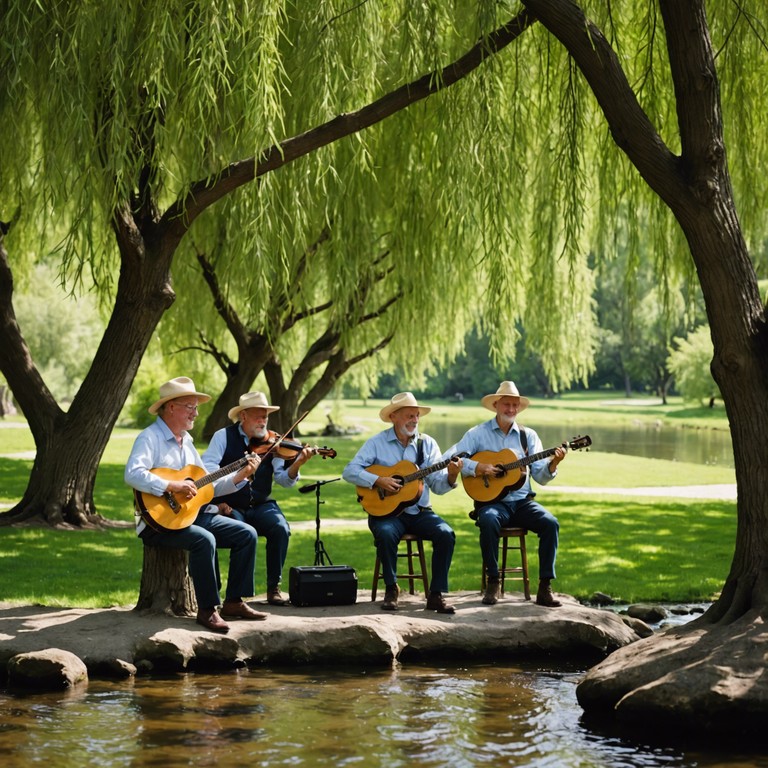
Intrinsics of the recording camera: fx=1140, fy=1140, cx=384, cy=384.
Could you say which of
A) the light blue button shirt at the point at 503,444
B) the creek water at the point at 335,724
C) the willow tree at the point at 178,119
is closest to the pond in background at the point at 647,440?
the willow tree at the point at 178,119

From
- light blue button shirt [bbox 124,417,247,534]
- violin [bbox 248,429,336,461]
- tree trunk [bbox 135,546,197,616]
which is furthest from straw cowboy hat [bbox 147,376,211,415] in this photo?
tree trunk [bbox 135,546,197,616]

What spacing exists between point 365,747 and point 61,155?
4535 mm

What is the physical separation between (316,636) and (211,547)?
0.85 m

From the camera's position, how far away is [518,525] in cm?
801

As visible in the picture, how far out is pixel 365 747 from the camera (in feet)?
17.0

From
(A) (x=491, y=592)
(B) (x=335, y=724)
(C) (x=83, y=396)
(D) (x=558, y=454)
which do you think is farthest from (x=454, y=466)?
(C) (x=83, y=396)

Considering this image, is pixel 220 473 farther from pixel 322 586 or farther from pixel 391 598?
pixel 391 598

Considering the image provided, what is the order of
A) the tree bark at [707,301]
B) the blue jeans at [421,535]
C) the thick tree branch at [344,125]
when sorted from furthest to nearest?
the thick tree branch at [344,125] → the blue jeans at [421,535] → the tree bark at [707,301]

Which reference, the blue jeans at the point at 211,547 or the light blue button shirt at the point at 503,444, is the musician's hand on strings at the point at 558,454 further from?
the blue jeans at the point at 211,547

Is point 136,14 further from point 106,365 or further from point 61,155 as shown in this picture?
point 106,365

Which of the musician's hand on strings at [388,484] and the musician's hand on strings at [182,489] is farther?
the musician's hand on strings at [388,484]

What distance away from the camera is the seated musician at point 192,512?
22.6 ft

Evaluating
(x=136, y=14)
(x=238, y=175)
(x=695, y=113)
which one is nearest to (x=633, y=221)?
(x=695, y=113)

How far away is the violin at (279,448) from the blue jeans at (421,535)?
2.00 ft
